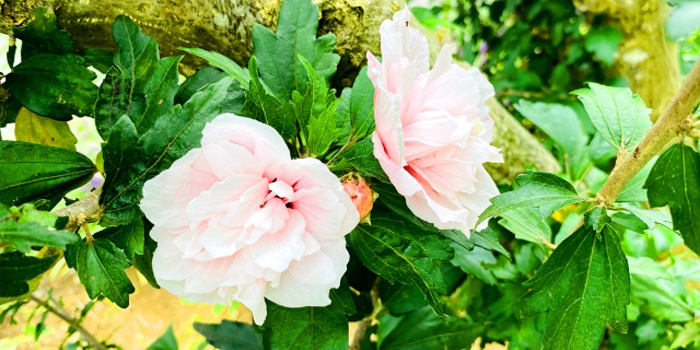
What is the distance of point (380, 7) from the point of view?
75 centimetres

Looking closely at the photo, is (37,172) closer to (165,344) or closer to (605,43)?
(165,344)

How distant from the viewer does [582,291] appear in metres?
0.60

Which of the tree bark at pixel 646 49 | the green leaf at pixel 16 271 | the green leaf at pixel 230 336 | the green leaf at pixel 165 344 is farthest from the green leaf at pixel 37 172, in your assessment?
the tree bark at pixel 646 49

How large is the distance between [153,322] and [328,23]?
1.75 m

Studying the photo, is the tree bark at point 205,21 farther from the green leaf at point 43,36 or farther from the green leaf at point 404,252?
the green leaf at point 404,252

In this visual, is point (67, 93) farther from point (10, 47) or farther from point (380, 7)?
point (380, 7)

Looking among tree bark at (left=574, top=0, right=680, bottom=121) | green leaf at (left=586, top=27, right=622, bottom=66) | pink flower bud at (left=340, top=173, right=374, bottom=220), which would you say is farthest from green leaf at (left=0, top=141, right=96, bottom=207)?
tree bark at (left=574, top=0, right=680, bottom=121)

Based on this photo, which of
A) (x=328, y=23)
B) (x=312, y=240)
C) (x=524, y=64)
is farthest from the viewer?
(x=524, y=64)

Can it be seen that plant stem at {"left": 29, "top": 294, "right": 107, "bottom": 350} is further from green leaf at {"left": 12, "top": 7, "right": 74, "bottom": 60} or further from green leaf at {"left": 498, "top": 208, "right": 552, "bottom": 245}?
green leaf at {"left": 498, "top": 208, "right": 552, "bottom": 245}

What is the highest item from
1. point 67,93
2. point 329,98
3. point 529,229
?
point 329,98

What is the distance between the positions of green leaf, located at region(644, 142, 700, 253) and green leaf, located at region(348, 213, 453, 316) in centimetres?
28

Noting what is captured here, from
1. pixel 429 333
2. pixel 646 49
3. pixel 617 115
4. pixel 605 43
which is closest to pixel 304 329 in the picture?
pixel 429 333

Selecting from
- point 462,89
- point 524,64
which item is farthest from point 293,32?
point 524,64

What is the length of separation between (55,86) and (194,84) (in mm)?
176
